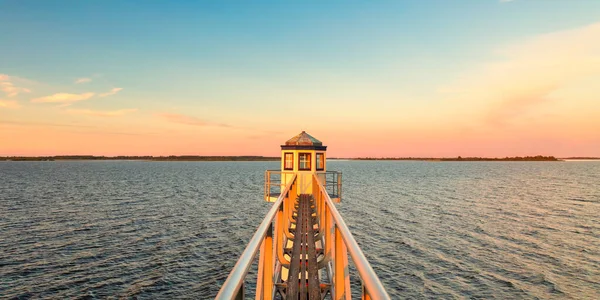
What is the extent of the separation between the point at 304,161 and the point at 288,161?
3.11 ft

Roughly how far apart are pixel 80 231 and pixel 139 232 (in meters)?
4.34

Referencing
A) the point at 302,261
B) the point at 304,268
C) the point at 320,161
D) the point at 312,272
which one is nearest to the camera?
the point at 312,272

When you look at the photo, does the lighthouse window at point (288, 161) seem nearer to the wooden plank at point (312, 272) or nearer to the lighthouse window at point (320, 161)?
the lighthouse window at point (320, 161)

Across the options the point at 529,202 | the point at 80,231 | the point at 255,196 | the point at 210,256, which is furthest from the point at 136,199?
the point at 529,202

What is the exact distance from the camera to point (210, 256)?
71.9 feet

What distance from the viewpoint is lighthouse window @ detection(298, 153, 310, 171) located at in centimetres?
2159

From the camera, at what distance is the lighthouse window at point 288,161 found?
852 inches

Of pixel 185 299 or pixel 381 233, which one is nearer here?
pixel 185 299

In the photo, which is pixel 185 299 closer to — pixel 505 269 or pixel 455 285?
pixel 455 285

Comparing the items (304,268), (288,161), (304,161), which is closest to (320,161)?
(304,161)

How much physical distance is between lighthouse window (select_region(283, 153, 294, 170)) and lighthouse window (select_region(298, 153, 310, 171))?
0.41 metres

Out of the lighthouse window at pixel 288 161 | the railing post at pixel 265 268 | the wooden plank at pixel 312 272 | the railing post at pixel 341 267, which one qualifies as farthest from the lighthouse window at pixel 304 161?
the railing post at pixel 341 267

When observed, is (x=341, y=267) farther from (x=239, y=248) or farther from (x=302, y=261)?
(x=239, y=248)

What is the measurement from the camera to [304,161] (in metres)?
21.7
